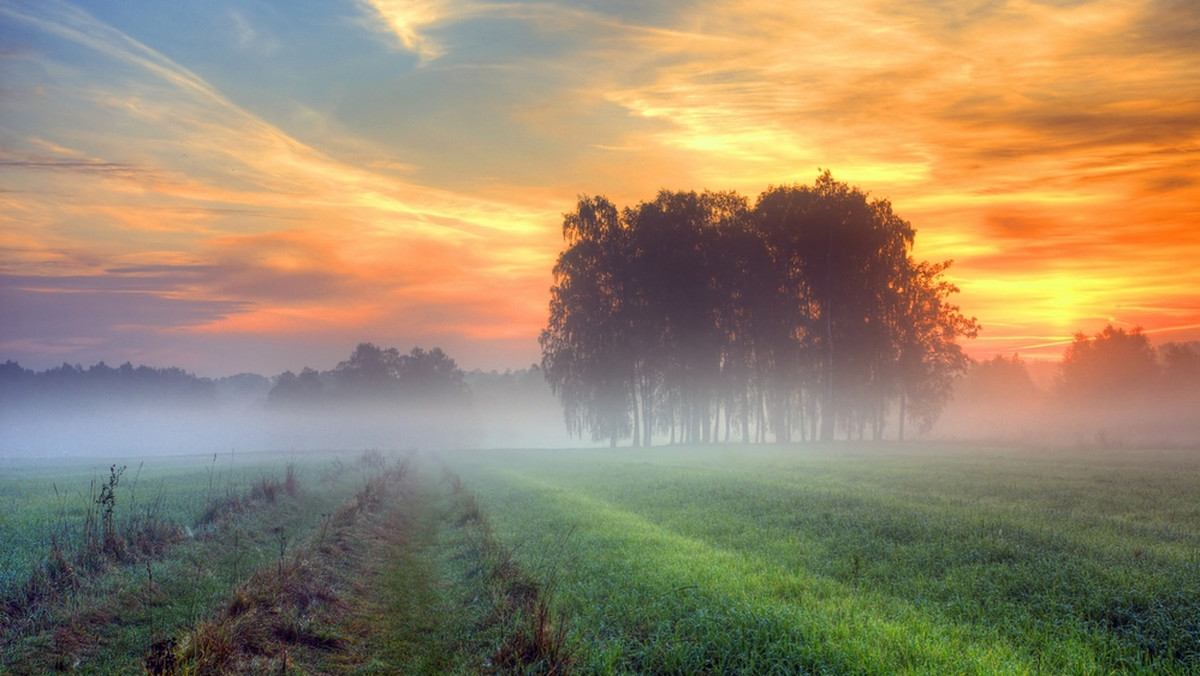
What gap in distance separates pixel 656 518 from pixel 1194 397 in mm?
119498

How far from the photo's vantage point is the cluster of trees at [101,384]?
11506 cm

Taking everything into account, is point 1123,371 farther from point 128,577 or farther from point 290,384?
point 290,384

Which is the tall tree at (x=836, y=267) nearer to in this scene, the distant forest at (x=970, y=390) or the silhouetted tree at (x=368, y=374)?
the distant forest at (x=970, y=390)

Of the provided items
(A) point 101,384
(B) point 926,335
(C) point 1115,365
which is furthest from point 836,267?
(A) point 101,384

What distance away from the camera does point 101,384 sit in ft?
406

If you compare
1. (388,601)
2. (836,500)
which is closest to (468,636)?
(388,601)

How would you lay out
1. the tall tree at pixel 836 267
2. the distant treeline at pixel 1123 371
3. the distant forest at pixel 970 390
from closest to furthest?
the tall tree at pixel 836 267
the distant forest at pixel 970 390
the distant treeline at pixel 1123 371

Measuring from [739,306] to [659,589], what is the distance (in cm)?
4272

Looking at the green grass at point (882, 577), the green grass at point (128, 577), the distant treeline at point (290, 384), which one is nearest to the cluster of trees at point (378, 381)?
the distant treeline at point (290, 384)

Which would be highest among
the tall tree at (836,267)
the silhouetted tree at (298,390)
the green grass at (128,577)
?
the tall tree at (836,267)

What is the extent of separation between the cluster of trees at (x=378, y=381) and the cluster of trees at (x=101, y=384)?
57.9 feet

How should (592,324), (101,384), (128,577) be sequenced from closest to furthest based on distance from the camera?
1. (128,577)
2. (592,324)
3. (101,384)

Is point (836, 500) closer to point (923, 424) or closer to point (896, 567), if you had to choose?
point (896, 567)

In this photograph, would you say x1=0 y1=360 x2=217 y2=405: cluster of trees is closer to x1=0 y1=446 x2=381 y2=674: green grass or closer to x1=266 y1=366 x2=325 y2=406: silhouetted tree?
x1=266 y1=366 x2=325 y2=406: silhouetted tree
